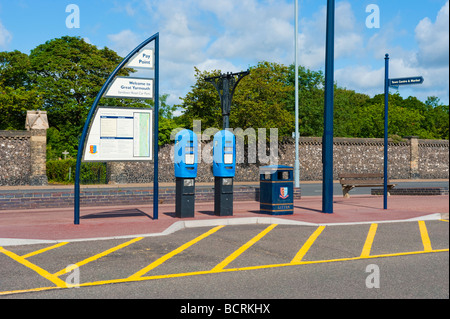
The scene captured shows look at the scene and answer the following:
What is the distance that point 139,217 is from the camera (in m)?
12.7

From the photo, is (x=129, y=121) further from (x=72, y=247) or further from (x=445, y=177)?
(x=445, y=177)

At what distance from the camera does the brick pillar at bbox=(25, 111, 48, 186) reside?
26812 millimetres

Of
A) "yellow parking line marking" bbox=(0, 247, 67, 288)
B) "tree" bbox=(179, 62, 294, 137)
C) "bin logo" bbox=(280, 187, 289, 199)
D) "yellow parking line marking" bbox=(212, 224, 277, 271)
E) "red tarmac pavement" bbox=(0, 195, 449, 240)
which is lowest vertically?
"yellow parking line marking" bbox=(0, 247, 67, 288)

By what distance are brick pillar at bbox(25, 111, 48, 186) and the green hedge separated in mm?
1804

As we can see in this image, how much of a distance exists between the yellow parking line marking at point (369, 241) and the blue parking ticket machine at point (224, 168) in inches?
141

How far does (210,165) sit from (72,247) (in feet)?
75.6

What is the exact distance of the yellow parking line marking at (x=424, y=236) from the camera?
8.88 m

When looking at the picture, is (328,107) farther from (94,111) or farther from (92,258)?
(92,258)

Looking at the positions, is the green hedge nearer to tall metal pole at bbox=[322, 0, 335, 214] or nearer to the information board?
the information board

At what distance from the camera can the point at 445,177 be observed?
4234 centimetres

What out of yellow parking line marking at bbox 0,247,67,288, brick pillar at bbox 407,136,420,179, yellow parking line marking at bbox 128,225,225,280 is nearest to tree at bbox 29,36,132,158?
brick pillar at bbox 407,136,420,179

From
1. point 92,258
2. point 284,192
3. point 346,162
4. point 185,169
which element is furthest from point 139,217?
point 346,162

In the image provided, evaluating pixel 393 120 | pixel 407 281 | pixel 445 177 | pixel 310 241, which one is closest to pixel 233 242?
pixel 310 241

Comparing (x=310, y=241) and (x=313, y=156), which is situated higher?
(x=313, y=156)
